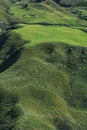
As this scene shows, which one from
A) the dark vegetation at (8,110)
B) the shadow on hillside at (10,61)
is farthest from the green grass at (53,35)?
the dark vegetation at (8,110)

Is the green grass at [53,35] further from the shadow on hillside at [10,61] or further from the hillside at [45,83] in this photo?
the shadow on hillside at [10,61]

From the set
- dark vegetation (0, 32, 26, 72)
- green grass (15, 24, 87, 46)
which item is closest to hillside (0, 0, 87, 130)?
green grass (15, 24, 87, 46)

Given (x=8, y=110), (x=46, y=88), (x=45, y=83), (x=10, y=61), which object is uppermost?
(x=8, y=110)

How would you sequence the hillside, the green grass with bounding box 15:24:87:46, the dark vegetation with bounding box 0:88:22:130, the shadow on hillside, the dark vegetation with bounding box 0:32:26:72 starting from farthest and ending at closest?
1. the green grass with bounding box 15:24:87:46
2. the dark vegetation with bounding box 0:32:26:72
3. the shadow on hillside
4. the hillside
5. the dark vegetation with bounding box 0:88:22:130

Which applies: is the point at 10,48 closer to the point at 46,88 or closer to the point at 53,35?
the point at 53,35

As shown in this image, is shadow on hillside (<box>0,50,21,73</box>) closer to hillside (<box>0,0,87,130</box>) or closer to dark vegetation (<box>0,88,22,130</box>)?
hillside (<box>0,0,87,130</box>)

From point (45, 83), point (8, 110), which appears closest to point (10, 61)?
point (45, 83)

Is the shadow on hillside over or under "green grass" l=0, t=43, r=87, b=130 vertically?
under

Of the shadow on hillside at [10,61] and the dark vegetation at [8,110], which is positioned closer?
the dark vegetation at [8,110]
